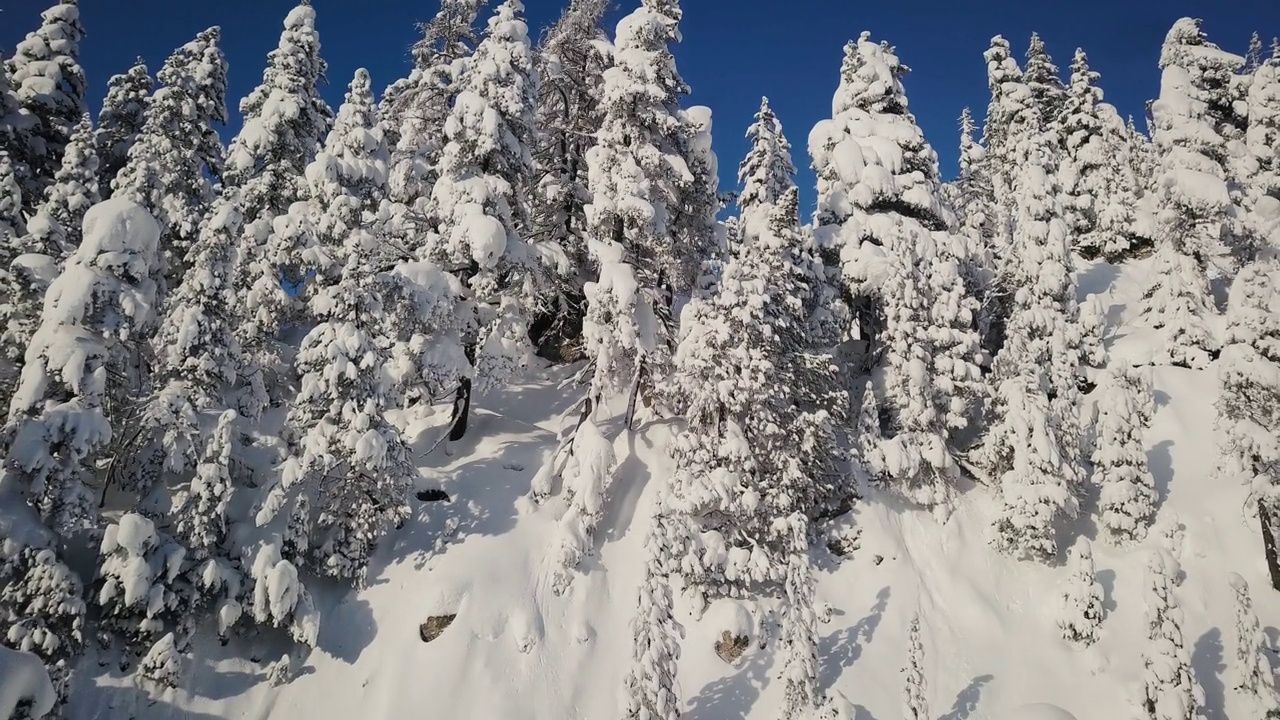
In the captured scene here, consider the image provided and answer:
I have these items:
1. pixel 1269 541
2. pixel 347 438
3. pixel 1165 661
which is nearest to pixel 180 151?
pixel 347 438

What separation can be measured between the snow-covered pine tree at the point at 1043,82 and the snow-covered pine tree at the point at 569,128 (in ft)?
105

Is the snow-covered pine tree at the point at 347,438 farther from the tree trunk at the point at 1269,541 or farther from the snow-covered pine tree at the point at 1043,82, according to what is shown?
the snow-covered pine tree at the point at 1043,82

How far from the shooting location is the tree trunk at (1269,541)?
58.6 feet

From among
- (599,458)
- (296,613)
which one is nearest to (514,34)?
(599,458)

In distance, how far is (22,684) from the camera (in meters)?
9.25

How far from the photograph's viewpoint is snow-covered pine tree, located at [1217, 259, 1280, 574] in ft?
59.1

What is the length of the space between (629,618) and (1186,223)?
28.6 meters

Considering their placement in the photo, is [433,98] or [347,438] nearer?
[347,438]

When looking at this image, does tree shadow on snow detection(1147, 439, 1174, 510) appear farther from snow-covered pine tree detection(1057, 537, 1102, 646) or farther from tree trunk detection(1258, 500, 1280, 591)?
snow-covered pine tree detection(1057, 537, 1102, 646)

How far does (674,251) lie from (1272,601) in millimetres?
20064

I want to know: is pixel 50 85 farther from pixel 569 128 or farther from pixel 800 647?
pixel 800 647

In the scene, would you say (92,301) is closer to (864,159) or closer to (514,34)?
(514,34)

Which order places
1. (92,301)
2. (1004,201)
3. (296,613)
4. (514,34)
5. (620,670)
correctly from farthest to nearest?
(1004,201) → (514,34) → (620,670) → (296,613) → (92,301)

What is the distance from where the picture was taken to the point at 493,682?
15.6 m
